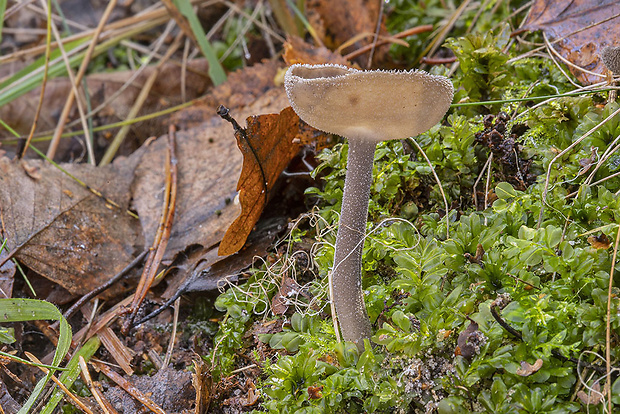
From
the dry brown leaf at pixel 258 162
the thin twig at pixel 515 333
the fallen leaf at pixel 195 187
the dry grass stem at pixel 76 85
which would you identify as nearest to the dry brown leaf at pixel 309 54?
the fallen leaf at pixel 195 187

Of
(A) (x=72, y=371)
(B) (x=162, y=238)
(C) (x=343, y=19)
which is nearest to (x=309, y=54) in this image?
(C) (x=343, y=19)

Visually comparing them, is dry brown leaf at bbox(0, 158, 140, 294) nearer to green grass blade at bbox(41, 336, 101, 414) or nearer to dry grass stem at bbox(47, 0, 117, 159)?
green grass blade at bbox(41, 336, 101, 414)

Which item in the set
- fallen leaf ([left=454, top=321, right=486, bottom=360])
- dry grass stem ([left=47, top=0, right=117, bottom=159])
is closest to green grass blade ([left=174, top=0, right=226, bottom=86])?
dry grass stem ([left=47, top=0, right=117, bottom=159])

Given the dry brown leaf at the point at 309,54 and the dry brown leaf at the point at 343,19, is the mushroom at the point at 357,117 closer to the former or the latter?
the dry brown leaf at the point at 309,54

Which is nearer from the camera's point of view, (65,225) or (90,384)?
(90,384)

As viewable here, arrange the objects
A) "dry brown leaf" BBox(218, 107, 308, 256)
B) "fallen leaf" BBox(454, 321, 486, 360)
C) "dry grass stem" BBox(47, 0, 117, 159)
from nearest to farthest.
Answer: "fallen leaf" BBox(454, 321, 486, 360) → "dry brown leaf" BBox(218, 107, 308, 256) → "dry grass stem" BBox(47, 0, 117, 159)

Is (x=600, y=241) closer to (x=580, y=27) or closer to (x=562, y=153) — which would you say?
(x=562, y=153)
